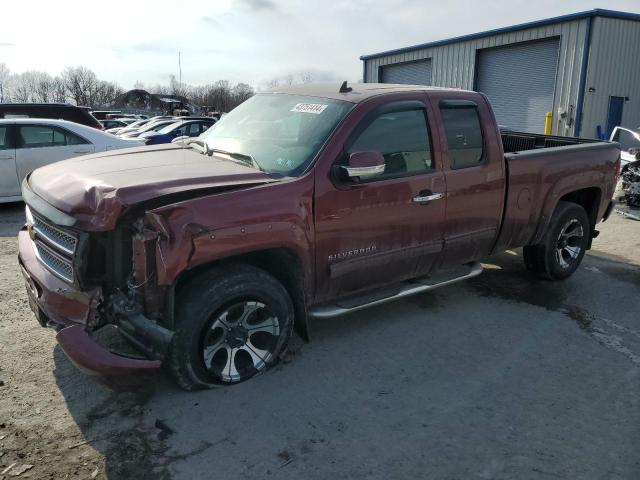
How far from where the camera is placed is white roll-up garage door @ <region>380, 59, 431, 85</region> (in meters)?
22.4

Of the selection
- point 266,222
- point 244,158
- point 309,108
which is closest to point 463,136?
point 309,108

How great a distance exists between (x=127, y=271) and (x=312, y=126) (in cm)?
168

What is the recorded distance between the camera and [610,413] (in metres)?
3.38

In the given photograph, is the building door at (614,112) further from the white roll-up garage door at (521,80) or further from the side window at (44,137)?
the side window at (44,137)

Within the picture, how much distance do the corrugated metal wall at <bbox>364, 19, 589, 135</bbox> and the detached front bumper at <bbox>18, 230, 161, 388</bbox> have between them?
16.4 meters

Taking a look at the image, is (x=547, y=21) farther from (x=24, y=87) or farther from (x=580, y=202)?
(x=24, y=87)

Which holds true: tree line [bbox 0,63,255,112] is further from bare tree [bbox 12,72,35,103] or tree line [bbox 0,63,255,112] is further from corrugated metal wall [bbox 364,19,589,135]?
corrugated metal wall [bbox 364,19,589,135]

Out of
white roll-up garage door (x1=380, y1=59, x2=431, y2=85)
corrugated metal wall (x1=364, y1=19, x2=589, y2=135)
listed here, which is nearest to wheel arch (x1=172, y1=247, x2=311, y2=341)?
corrugated metal wall (x1=364, y1=19, x2=589, y2=135)

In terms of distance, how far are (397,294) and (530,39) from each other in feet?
52.7

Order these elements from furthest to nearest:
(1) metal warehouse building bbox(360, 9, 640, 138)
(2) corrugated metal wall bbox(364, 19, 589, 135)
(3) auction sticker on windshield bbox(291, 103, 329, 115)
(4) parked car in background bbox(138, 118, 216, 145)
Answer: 1. (4) parked car in background bbox(138, 118, 216, 145)
2. (2) corrugated metal wall bbox(364, 19, 589, 135)
3. (1) metal warehouse building bbox(360, 9, 640, 138)
4. (3) auction sticker on windshield bbox(291, 103, 329, 115)

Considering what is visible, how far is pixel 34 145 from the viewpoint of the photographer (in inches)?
353

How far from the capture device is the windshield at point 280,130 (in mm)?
3799

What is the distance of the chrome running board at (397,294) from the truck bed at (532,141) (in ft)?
7.86

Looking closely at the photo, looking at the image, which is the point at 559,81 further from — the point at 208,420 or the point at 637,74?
the point at 208,420
